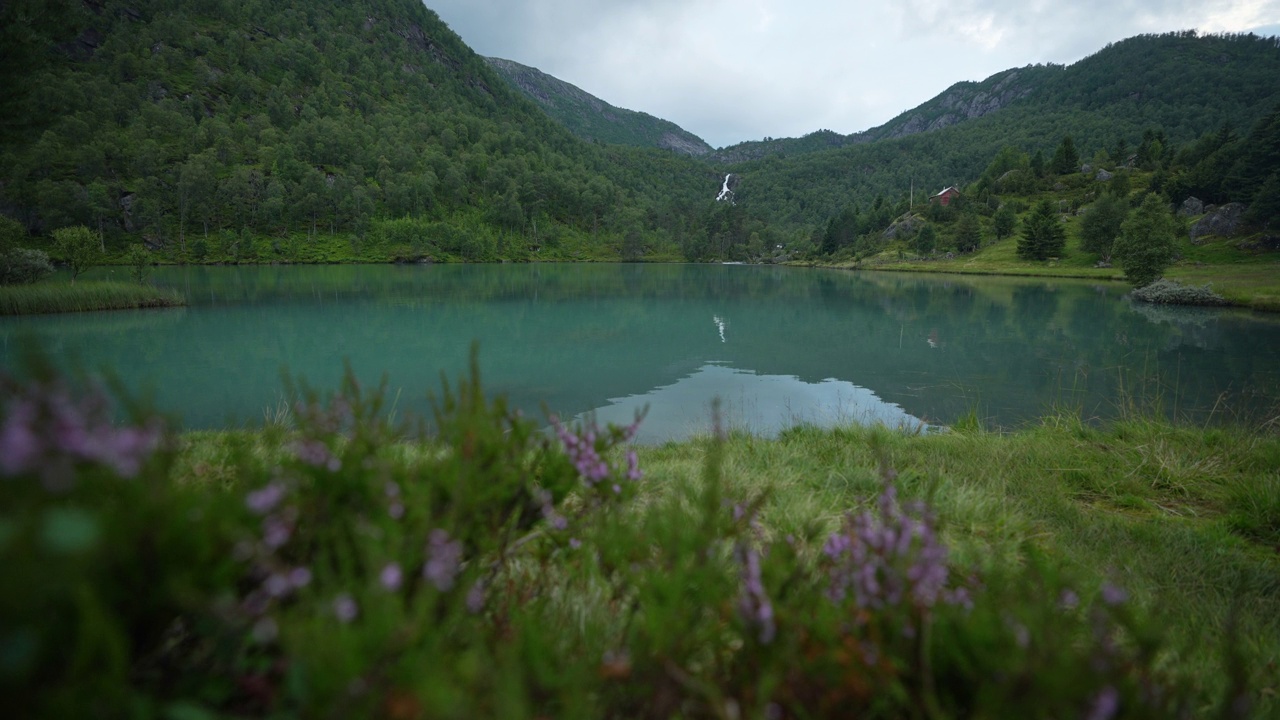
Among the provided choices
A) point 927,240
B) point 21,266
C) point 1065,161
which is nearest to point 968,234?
point 927,240

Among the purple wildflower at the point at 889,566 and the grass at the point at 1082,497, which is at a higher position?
the purple wildflower at the point at 889,566

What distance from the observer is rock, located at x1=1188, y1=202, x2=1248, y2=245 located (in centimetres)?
5762

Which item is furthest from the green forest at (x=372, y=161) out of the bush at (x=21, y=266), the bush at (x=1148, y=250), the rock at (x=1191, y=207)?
the bush at (x=21, y=266)

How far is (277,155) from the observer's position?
11094 cm

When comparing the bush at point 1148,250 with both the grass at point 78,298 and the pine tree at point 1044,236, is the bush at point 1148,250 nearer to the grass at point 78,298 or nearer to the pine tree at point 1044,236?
the pine tree at point 1044,236

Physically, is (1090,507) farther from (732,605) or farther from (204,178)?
(204,178)

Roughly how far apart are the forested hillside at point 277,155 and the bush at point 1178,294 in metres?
104

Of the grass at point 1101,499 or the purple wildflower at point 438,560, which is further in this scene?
the grass at point 1101,499

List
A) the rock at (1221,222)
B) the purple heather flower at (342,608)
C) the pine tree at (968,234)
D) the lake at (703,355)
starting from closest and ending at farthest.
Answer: the purple heather flower at (342,608) → the lake at (703,355) → the rock at (1221,222) → the pine tree at (968,234)

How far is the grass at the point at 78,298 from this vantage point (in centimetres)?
2234

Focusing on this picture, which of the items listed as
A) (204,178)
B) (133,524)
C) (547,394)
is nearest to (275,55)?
(204,178)

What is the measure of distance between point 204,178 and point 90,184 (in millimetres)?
14926

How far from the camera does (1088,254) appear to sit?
6794 centimetres

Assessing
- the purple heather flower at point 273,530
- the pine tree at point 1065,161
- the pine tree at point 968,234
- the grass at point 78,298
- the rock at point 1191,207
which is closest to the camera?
the purple heather flower at point 273,530
